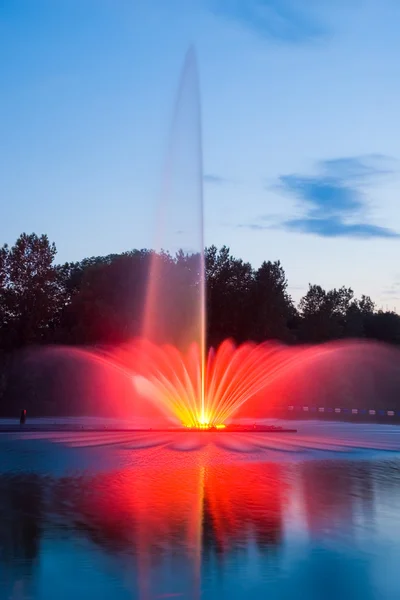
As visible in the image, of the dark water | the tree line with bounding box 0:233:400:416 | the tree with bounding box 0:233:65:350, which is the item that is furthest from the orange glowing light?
the dark water

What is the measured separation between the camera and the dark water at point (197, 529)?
26.3ft

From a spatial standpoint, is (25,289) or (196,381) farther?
(25,289)

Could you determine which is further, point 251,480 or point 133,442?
point 133,442

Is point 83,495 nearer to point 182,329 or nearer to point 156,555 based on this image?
point 156,555

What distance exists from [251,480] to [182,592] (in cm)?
865

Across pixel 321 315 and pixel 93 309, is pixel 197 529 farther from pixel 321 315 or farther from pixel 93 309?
pixel 321 315

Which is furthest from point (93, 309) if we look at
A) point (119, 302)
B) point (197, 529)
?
point (197, 529)

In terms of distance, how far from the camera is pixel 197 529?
1085 cm

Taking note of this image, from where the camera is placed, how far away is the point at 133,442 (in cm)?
2547

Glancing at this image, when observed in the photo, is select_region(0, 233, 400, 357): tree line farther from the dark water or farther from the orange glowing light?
the dark water

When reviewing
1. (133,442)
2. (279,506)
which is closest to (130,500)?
(279,506)

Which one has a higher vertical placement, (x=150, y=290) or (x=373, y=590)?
(x=150, y=290)

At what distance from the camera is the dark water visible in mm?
8023

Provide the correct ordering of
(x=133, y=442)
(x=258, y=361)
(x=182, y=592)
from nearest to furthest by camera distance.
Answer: (x=182, y=592)
(x=133, y=442)
(x=258, y=361)
